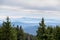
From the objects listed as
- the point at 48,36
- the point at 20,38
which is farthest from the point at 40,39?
the point at 20,38

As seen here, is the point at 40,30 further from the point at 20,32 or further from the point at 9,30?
the point at 20,32

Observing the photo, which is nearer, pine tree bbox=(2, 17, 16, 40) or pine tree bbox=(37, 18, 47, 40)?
pine tree bbox=(37, 18, 47, 40)

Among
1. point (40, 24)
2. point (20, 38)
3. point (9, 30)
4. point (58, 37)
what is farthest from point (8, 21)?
point (20, 38)

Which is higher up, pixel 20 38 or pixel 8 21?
pixel 8 21

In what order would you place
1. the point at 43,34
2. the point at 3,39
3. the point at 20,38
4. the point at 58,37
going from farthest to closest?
the point at 20,38 → the point at 58,37 → the point at 3,39 → the point at 43,34

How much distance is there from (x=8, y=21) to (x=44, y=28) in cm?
621

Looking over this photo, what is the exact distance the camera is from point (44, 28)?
42.4 m

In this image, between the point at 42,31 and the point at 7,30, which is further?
the point at 7,30

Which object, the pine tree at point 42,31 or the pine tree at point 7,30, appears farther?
the pine tree at point 7,30

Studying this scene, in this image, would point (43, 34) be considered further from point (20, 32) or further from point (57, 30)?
point (20, 32)

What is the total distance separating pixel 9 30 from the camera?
44000mm

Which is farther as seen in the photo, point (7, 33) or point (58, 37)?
point (58, 37)

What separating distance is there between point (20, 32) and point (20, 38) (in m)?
2.41

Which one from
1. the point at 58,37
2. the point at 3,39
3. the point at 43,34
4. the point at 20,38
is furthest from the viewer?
the point at 20,38
